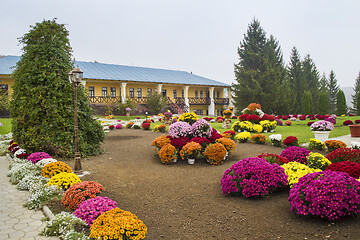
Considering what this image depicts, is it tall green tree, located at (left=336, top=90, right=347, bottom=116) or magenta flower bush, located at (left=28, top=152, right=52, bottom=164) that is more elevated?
tall green tree, located at (left=336, top=90, right=347, bottom=116)

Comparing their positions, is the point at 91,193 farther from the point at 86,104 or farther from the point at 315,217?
the point at 86,104

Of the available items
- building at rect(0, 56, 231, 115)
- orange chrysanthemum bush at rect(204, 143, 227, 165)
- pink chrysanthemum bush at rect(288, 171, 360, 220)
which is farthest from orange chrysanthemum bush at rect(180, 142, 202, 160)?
building at rect(0, 56, 231, 115)

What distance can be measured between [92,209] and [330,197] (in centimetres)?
360

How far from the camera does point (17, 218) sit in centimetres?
A: 421

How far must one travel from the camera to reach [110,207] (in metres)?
3.91

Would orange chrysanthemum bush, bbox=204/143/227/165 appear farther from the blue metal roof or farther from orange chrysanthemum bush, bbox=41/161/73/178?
the blue metal roof

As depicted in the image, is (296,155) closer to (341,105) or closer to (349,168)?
(349,168)

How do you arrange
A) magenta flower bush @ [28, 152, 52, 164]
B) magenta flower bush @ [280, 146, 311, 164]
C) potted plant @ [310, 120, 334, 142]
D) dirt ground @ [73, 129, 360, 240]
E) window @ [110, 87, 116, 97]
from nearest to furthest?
dirt ground @ [73, 129, 360, 240] → magenta flower bush @ [280, 146, 311, 164] → magenta flower bush @ [28, 152, 52, 164] → potted plant @ [310, 120, 334, 142] → window @ [110, 87, 116, 97]

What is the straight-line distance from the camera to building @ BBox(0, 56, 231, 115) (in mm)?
30531

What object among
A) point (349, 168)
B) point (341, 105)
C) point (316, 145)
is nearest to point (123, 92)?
point (316, 145)

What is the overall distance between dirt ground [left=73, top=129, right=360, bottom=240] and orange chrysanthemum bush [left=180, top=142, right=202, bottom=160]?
403 mm

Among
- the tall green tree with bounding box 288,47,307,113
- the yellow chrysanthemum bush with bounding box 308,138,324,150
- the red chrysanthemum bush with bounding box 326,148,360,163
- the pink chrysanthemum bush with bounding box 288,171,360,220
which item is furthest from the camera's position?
the tall green tree with bounding box 288,47,307,113

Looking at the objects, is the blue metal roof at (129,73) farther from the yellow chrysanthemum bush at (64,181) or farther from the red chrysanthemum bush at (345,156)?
the red chrysanthemum bush at (345,156)

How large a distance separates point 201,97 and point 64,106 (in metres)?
33.4
